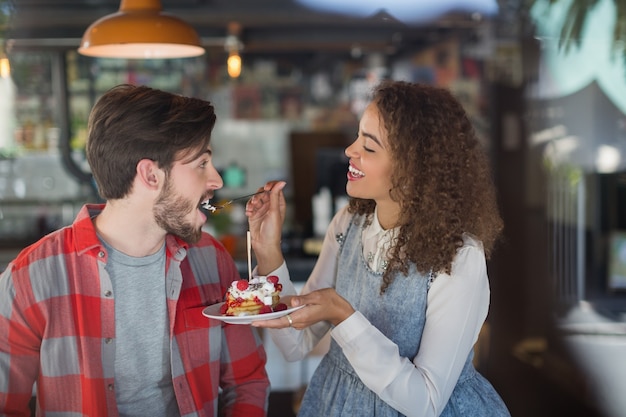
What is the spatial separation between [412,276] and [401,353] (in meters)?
0.22

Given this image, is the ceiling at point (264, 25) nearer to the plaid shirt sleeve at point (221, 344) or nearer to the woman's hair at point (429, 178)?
the plaid shirt sleeve at point (221, 344)

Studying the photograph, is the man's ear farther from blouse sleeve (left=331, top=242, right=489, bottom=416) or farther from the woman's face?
blouse sleeve (left=331, top=242, right=489, bottom=416)

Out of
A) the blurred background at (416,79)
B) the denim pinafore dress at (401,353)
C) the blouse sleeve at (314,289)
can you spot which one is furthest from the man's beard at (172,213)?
the blurred background at (416,79)

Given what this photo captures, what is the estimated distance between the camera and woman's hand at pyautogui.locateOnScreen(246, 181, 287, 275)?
8.00ft

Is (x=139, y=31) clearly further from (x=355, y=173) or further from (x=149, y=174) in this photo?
(x=355, y=173)

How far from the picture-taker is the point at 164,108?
83.0 inches

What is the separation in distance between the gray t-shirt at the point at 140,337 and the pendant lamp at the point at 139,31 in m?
0.93

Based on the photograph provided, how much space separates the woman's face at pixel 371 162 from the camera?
2.19m

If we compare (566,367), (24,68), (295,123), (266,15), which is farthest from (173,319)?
(295,123)

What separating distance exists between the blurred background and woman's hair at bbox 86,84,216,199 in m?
0.90

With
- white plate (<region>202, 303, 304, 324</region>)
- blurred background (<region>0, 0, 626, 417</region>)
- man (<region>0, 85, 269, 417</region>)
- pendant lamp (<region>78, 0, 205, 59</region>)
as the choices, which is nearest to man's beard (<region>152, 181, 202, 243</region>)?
man (<region>0, 85, 269, 417</region>)

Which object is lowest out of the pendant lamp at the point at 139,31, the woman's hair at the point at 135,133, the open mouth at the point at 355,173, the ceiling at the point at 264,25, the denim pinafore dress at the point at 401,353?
the denim pinafore dress at the point at 401,353

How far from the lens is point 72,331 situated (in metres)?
2.05

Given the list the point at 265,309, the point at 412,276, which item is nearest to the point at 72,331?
the point at 265,309
